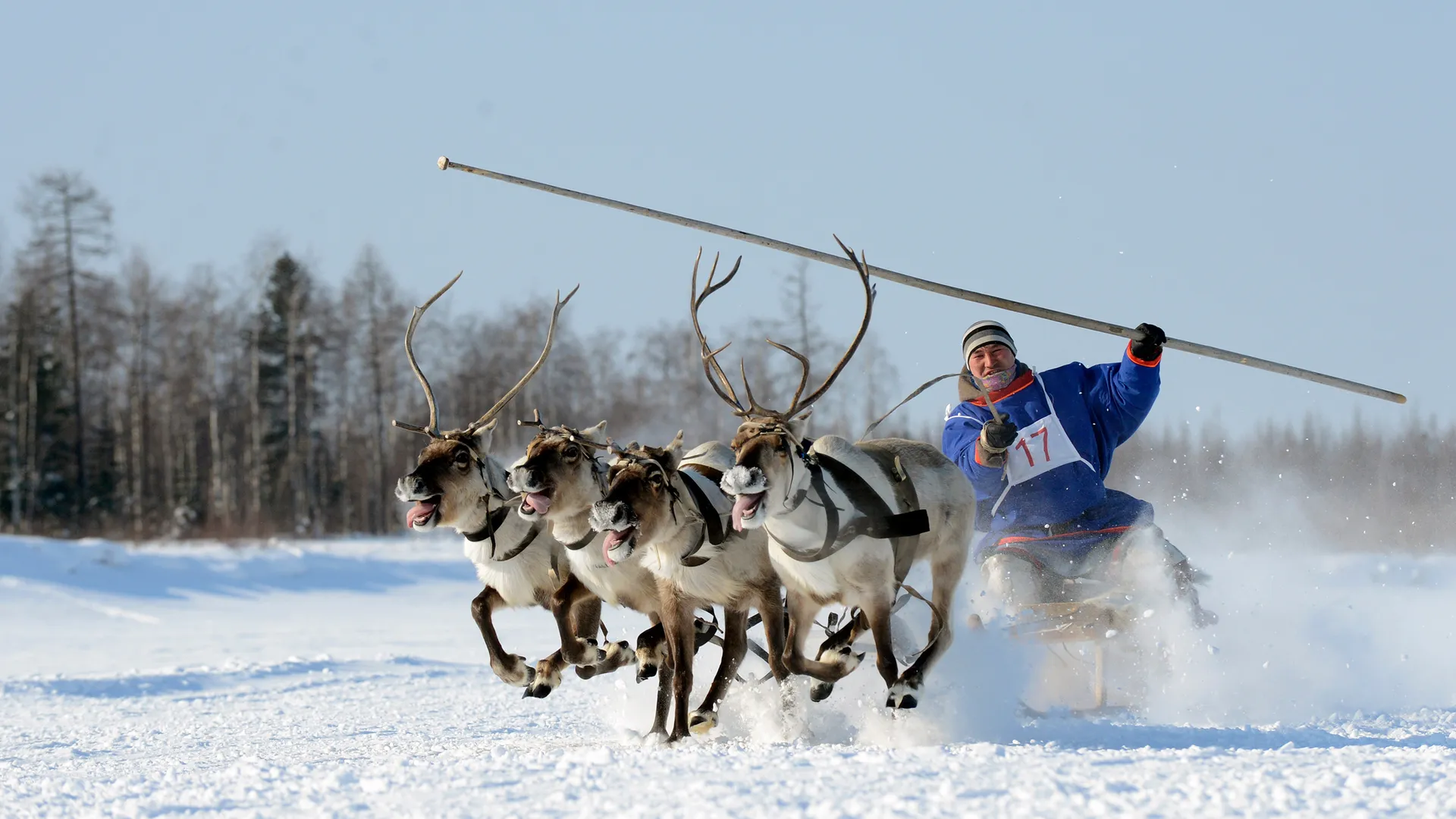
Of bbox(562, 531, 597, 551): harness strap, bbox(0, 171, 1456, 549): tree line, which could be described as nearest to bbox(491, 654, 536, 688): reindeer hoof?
bbox(562, 531, 597, 551): harness strap

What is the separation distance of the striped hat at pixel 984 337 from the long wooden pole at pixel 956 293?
19 centimetres

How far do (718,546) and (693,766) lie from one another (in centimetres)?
153

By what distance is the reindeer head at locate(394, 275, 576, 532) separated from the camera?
6.45 metres

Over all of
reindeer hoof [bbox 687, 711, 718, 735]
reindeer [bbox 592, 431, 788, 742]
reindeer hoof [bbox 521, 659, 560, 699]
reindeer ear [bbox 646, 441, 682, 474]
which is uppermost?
reindeer ear [bbox 646, 441, 682, 474]

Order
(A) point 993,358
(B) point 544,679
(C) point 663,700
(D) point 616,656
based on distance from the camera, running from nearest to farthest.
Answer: (C) point 663,700 < (B) point 544,679 < (D) point 616,656 < (A) point 993,358

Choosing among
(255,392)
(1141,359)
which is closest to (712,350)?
(1141,359)

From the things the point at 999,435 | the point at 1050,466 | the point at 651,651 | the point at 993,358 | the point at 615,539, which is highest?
the point at 993,358

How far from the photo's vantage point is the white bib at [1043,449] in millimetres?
7688

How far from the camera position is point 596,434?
6.89m

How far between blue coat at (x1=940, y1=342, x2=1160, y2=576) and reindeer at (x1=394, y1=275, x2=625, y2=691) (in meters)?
2.19

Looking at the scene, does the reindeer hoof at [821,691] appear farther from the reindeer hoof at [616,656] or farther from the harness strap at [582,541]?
the reindeer hoof at [616,656]

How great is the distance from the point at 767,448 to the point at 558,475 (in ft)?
4.22

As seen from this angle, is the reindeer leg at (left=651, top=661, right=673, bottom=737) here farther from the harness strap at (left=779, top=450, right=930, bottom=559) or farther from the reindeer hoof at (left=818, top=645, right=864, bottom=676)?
the harness strap at (left=779, top=450, right=930, bottom=559)

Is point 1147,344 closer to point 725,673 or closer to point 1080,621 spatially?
point 1080,621
